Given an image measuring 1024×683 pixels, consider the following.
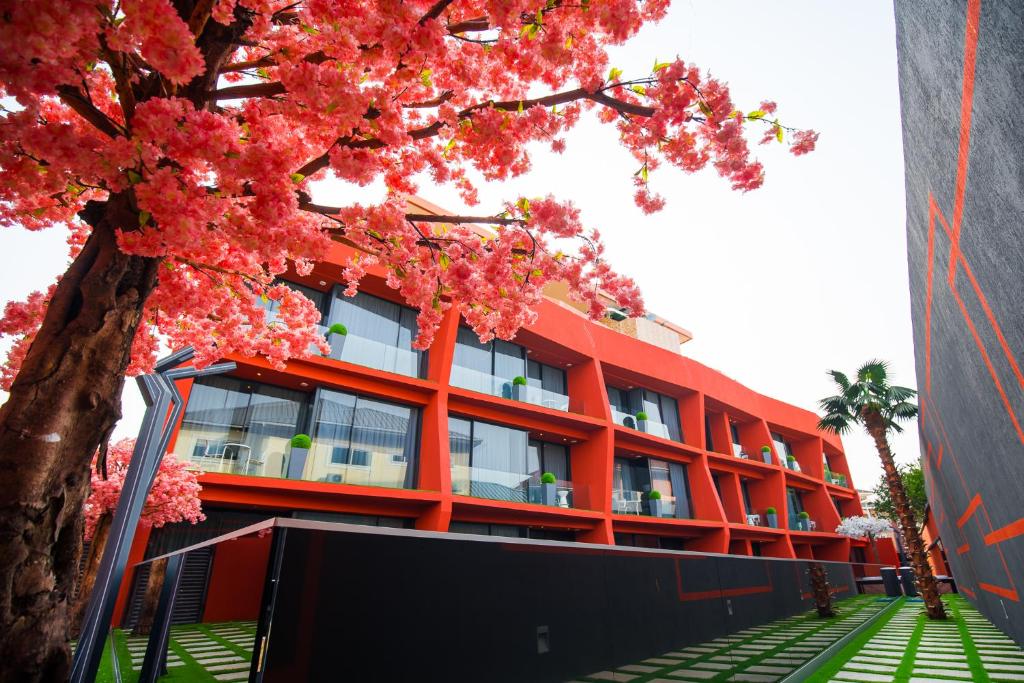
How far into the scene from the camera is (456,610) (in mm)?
2842

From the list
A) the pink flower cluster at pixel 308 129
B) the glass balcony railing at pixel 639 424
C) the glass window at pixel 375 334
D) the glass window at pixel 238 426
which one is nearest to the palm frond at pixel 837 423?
the glass balcony railing at pixel 639 424

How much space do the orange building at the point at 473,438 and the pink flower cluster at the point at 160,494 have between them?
977 millimetres

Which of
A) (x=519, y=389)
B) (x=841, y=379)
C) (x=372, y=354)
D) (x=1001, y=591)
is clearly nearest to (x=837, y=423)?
(x=841, y=379)

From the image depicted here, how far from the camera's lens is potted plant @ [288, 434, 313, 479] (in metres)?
12.1

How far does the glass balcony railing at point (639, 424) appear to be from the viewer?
20355 millimetres

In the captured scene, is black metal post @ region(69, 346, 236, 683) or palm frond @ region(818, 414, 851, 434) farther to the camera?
palm frond @ region(818, 414, 851, 434)

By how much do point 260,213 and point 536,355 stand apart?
16129mm

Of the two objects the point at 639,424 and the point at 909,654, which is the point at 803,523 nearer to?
the point at 639,424

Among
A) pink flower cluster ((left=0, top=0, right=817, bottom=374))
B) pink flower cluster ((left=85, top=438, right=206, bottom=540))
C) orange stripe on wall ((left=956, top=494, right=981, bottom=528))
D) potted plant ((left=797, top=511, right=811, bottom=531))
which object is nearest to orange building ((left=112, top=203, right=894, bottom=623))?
potted plant ((left=797, top=511, right=811, bottom=531))

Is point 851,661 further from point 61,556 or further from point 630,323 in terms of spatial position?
point 630,323

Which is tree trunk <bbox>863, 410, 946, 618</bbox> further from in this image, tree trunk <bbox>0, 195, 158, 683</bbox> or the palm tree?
tree trunk <bbox>0, 195, 158, 683</bbox>

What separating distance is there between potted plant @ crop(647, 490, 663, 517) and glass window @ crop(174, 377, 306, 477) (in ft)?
43.2

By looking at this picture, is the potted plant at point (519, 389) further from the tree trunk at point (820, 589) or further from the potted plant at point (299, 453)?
the tree trunk at point (820, 589)

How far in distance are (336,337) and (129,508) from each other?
29.6 feet
